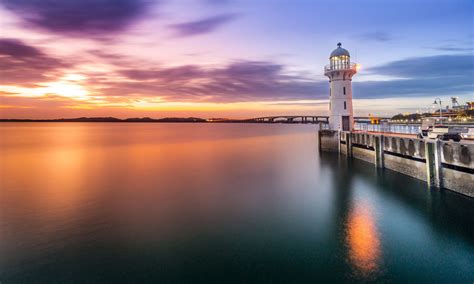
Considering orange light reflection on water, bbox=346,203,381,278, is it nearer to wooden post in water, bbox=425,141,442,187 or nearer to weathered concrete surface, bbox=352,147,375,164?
wooden post in water, bbox=425,141,442,187

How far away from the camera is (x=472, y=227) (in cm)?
1116

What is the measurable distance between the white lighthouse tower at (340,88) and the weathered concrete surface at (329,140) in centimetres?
153

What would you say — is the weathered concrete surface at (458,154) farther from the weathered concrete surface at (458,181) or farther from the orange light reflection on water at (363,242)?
the orange light reflection on water at (363,242)

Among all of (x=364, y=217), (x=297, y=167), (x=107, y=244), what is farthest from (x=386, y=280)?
(x=297, y=167)

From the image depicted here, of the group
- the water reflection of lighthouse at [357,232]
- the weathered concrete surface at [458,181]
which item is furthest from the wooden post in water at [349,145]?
the weathered concrete surface at [458,181]

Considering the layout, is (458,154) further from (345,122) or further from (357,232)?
(345,122)

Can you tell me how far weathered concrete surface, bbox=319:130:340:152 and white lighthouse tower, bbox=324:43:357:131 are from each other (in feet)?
5.01

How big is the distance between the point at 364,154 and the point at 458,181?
12.7 m

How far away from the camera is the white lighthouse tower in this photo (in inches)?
1171

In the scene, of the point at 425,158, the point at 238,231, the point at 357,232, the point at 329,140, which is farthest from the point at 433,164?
the point at 329,140

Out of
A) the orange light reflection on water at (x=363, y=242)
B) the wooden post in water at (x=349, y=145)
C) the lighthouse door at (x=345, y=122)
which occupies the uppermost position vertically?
the lighthouse door at (x=345, y=122)

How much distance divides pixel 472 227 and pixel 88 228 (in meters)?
15.5

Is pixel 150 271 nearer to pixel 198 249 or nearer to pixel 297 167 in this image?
pixel 198 249

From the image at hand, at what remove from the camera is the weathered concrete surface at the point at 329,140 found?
3209cm
